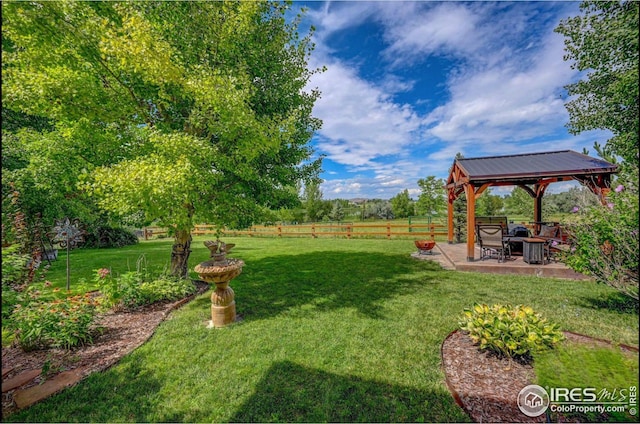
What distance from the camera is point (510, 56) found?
466cm

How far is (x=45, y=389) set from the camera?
265 centimetres

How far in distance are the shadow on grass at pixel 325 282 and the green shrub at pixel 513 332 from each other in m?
1.66

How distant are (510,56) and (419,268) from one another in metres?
5.52

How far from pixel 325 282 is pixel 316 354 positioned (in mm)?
3207

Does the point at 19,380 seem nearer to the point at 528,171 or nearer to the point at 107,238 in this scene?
the point at 528,171

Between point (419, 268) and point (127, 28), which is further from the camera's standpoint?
point (419, 268)

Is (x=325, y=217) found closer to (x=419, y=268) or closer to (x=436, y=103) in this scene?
(x=436, y=103)

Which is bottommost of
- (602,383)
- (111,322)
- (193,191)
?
(111,322)

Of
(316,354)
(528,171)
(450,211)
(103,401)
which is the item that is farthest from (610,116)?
(103,401)

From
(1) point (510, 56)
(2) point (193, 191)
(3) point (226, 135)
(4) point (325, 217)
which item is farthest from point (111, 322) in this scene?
(4) point (325, 217)

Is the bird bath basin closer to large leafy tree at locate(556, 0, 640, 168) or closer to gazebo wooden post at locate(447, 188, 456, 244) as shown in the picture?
gazebo wooden post at locate(447, 188, 456, 244)

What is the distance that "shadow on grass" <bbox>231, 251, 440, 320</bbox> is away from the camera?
4.98 meters

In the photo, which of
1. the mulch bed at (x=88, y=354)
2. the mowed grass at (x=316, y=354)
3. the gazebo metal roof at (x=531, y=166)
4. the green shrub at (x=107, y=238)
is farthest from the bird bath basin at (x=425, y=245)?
the green shrub at (x=107, y=238)

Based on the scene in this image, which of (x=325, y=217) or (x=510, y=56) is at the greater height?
(x=510, y=56)
